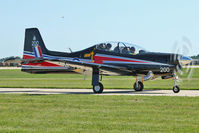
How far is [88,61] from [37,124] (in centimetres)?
1234

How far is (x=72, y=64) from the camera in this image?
19.9 metres

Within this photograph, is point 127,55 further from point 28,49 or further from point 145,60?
point 28,49

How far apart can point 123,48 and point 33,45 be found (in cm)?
714

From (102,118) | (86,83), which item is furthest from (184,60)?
(86,83)

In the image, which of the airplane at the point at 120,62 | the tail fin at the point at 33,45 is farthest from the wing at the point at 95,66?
the tail fin at the point at 33,45

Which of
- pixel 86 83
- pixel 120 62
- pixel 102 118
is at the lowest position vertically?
pixel 86 83

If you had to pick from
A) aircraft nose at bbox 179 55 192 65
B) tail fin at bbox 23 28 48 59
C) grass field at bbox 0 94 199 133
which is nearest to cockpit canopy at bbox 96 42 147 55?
aircraft nose at bbox 179 55 192 65

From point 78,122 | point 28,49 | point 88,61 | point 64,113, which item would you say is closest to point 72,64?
point 88,61

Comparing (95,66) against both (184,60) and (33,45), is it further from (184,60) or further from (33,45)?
(33,45)

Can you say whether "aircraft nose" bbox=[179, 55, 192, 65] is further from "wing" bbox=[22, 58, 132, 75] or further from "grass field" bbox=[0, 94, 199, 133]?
"grass field" bbox=[0, 94, 199, 133]

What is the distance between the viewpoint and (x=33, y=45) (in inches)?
953

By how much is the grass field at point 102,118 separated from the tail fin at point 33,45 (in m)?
11.3

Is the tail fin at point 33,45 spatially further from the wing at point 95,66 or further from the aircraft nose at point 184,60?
the aircraft nose at point 184,60

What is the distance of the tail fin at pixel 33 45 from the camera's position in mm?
24047
